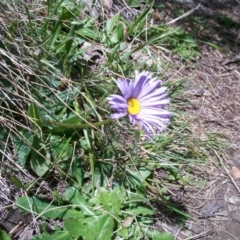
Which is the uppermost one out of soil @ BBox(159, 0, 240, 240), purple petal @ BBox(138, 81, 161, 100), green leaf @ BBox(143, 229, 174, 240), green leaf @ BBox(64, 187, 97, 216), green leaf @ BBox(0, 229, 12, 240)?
purple petal @ BBox(138, 81, 161, 100)

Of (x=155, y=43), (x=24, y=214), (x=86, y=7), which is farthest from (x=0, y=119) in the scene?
(x=155, y=43)

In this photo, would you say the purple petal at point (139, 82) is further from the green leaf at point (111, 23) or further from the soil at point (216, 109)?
the green leaf at point (111, 23)

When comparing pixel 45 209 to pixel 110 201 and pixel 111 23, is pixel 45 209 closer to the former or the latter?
pixel 110 201

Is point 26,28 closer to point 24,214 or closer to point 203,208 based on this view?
point 24,214

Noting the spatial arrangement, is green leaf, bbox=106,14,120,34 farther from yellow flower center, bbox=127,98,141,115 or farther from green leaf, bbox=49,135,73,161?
yellow flower center, bbox=127,98,141,115

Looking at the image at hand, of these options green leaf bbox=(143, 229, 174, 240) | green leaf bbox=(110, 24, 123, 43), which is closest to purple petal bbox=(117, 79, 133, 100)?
green leaf bbox=(143, 229, 174, 240)
